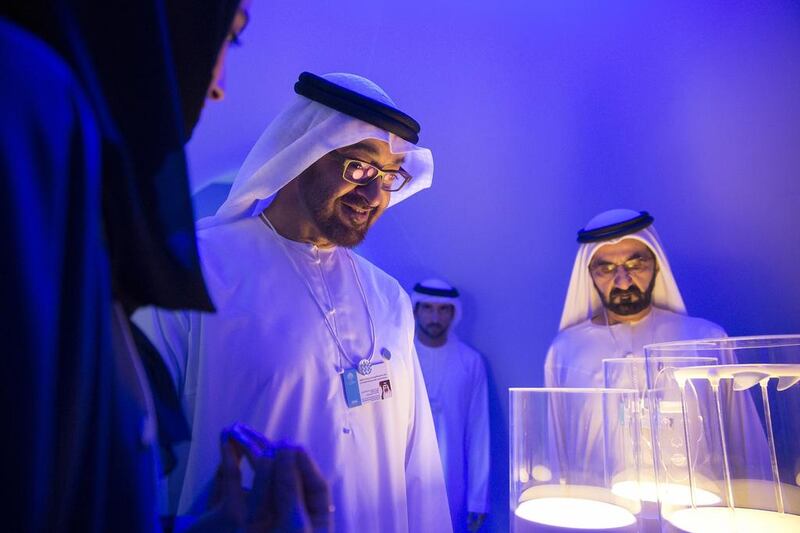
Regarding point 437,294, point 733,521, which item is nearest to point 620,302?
point 437,294

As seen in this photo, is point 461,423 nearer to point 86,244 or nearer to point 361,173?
point 361,173

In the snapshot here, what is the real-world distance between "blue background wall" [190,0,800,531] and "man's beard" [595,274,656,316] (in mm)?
528

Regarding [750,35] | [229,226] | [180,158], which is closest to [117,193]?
[180,158]

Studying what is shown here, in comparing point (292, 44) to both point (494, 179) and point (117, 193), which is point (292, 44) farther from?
point (117, 193)

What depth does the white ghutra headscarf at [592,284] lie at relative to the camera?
3020 millimetres

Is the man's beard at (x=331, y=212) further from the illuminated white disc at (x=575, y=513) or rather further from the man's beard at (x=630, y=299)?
the man's beard at (x=630, y=299)

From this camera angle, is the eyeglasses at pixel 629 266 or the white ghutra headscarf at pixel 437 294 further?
the white ghutra headscarf at pixel 437 294

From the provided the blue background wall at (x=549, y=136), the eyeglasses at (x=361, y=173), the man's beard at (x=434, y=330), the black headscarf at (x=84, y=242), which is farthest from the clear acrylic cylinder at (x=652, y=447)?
the man's beard at (x=434, y=330)

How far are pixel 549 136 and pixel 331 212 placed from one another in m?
2.54

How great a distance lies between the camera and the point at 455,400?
401 cm

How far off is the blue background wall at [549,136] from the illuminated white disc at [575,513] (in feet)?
8.46

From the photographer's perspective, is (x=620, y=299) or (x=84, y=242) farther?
(x=620, y=299)

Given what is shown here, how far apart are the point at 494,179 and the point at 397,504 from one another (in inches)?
111

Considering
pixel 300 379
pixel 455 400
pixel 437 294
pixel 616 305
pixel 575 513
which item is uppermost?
pixel 437 294
